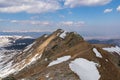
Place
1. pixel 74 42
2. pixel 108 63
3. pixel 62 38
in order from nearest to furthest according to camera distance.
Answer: pixel 108 63, pixel 74 42, pixel 62 38

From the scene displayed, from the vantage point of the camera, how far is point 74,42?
166750 millimetres

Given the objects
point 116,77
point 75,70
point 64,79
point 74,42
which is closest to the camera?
point 64,79

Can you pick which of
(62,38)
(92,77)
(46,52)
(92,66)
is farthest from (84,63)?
(62,38)

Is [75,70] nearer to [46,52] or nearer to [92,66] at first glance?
[92,66]

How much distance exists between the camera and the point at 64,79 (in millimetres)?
65688

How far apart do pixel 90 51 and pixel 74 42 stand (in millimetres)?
71201

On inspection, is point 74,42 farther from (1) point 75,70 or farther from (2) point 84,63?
(1) point 75,70

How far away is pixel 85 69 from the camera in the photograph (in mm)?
75688

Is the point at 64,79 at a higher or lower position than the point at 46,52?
higher

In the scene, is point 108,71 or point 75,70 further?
point 108,71

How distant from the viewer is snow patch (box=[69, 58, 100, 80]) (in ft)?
230

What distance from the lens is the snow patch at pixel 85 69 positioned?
70.1 metres

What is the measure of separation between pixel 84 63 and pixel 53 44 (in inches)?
4380

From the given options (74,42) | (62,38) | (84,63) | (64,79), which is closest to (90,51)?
(84,63)
